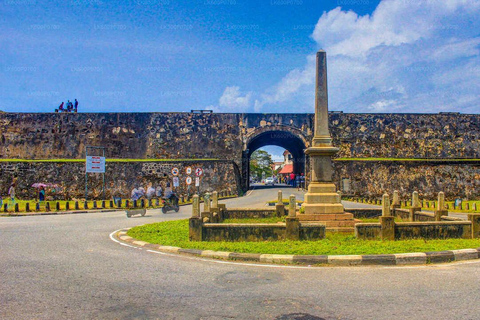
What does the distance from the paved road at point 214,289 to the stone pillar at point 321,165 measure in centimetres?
385

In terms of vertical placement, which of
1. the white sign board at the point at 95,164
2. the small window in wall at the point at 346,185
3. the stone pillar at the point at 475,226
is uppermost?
the white sign board at the point at 95,164

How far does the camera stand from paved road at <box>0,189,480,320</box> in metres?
4.32

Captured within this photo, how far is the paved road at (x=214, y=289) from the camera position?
4.32 meters

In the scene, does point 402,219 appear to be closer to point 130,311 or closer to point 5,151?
point 130,311

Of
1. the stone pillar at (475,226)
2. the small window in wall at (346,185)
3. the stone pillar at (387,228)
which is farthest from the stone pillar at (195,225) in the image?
the small window in wall at (346,185)

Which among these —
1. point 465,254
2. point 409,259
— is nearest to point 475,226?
point 465,254

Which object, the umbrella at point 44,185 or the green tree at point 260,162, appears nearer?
the umbrella at point 44,185

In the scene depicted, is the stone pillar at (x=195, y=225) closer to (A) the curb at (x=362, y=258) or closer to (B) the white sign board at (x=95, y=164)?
(A) the curb at (x=362, y=258)

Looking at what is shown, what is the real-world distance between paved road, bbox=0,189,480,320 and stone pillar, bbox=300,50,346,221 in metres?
3.85

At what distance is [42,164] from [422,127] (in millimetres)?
29691

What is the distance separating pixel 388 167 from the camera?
30.5 metres

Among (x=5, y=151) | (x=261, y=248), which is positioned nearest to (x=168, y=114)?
(x=5, y=151)

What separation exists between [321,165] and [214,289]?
6.32 meters

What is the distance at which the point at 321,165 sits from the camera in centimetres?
1083
